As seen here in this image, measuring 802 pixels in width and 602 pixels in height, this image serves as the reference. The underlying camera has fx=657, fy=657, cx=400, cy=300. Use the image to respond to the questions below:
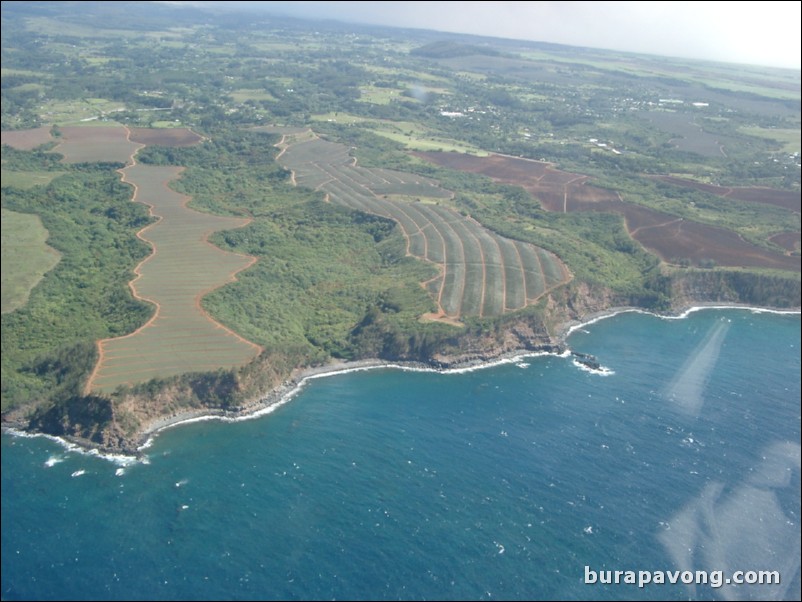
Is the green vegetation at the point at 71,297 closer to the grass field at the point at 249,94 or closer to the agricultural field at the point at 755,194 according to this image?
the agricultural field at the point at 755,194

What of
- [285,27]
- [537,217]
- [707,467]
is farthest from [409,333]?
[285,27]

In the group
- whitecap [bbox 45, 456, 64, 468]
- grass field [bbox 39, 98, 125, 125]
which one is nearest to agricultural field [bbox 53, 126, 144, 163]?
grass field [bbox 39, 98, 125, 125]

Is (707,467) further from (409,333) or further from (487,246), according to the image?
(487,246)

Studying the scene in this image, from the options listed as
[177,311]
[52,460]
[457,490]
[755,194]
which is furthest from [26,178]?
[755,194]

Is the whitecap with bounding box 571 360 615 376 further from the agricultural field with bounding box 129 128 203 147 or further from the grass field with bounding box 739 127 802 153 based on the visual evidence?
the agricultural field with bounding box 129 128 203 147

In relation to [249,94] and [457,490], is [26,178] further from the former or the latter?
[249,94]
